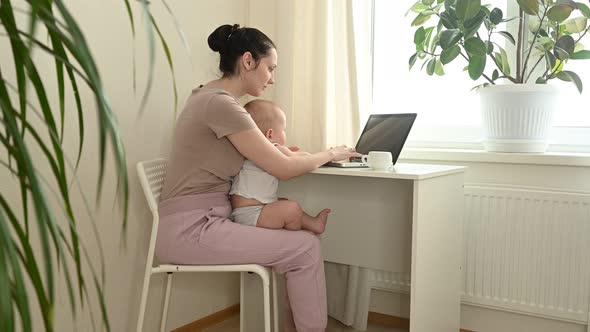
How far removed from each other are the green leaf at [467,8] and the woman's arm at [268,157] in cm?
74

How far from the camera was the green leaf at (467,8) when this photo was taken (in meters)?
1.99

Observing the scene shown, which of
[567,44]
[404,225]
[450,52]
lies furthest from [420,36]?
[404,225]

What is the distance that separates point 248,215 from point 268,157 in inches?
8.0

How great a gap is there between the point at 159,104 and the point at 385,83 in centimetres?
103

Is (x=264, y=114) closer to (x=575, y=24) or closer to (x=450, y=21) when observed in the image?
(x=450, y=21)

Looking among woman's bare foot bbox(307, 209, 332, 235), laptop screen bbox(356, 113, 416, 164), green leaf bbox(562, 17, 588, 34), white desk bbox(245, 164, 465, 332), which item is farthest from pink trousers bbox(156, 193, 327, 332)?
green leaf bbox(562, 17, 588, 34)

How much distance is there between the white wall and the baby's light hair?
32 cm

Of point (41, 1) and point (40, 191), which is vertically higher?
point (41, 1)

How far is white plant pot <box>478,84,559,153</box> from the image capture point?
81.3 inches

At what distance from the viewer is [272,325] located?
2.20m

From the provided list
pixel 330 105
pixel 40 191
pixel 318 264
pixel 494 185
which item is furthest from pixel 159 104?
pixel 40 191

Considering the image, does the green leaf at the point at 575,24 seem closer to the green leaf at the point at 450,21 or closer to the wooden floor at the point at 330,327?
the green leaf at the point at 450,21

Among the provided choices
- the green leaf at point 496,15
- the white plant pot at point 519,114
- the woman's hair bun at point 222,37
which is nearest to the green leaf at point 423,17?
the green leaf at point 496,15

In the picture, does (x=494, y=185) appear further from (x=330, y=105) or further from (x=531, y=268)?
(x=330, y=105)
